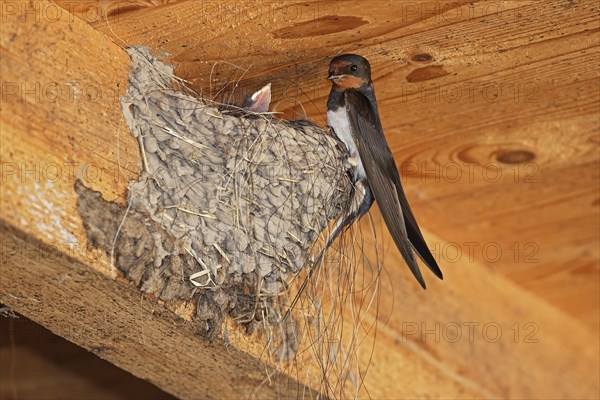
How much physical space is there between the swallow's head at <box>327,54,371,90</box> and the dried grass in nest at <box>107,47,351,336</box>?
16 cm

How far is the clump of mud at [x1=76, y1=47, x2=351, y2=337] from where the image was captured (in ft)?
6.17

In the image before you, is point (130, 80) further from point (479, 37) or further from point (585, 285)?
point (585, 285)

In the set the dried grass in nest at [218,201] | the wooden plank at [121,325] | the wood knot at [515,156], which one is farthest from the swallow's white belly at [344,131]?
the wooden plank at [121,325]

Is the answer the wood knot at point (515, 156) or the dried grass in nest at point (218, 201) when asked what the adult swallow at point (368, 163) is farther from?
the wood knot at point (515, 156)

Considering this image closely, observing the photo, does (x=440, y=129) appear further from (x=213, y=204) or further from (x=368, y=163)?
(x=213, y=204)

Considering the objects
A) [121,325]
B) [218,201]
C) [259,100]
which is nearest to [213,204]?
[218,201]

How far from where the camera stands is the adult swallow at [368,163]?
7.62ft

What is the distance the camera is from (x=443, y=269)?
2998mm

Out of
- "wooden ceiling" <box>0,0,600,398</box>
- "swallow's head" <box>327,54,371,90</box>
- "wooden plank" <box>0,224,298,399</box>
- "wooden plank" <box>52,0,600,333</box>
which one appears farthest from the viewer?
"swallow's head" <box>327,54,371,90</box>

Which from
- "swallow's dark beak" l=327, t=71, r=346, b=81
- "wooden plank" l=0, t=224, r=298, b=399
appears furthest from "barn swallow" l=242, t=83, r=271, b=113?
"wooden plank" l=0, t=224, r=298, b=399

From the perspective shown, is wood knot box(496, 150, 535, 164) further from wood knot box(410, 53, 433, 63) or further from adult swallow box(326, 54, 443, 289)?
wood knot box(410, 53, 433, 63)

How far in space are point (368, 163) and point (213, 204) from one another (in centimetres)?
51

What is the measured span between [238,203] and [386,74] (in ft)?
1.61

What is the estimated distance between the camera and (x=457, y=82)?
2.36 meters
